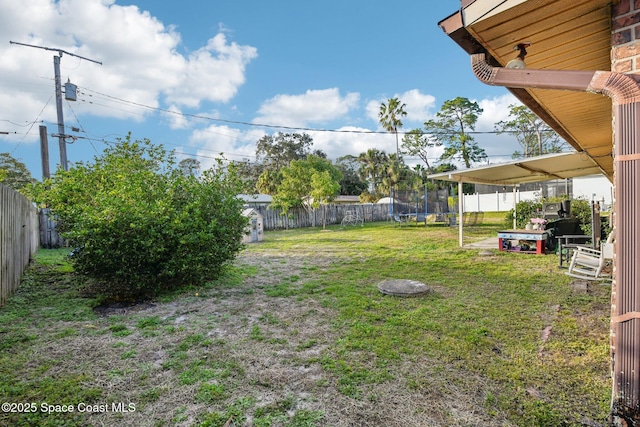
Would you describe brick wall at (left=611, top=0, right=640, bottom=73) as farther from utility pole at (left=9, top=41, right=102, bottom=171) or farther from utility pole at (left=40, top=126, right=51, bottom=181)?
utility pole at (left=9, top=41, right=102, bottom=171)

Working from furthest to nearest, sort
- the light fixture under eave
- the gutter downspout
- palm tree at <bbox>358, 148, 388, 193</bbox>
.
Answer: palm tree at <bbox>358, 148, 388, 193</bbox> < the light fixture under eave < the gutter downspout

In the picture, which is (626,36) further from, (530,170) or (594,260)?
(530,170)

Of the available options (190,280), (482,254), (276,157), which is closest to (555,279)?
(482,254)

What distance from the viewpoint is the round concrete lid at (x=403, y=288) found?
4.21 m

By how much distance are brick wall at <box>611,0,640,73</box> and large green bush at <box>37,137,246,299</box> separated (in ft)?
15.1

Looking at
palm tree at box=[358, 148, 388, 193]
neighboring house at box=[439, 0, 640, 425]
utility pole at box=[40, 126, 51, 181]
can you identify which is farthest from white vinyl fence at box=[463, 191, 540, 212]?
utility pole at box=[40, 126, 51, 181]

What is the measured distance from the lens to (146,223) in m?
4.30

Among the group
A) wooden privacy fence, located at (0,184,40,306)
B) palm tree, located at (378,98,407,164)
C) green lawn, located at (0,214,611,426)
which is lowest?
green lawn, located at (0,214,611,426)

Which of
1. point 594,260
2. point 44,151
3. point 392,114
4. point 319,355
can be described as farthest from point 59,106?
point 392,114

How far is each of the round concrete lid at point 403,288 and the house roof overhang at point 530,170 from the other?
13.2 feet

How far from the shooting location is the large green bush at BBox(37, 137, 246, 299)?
4.24m

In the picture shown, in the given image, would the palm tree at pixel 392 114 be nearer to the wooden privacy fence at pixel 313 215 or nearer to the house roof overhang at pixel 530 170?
the wooden privacy fence at pixel 313 215

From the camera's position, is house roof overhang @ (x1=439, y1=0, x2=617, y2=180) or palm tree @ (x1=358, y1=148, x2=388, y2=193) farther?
palm tree @ (x1=358, y1=148, x2=388, y2=193)

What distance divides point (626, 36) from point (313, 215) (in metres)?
17.6
